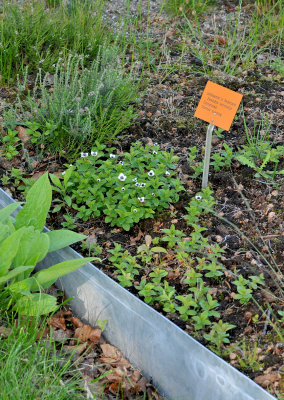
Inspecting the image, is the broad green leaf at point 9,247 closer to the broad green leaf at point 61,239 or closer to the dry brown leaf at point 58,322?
the broad green leaf at point 61,239

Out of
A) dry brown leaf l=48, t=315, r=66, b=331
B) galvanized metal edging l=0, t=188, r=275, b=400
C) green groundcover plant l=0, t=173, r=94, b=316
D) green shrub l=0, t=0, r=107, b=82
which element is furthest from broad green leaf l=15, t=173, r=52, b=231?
green shrub l=0, t=0, r=107, b=82

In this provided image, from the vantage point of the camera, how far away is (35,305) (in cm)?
193

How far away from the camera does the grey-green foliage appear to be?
9.31 feet

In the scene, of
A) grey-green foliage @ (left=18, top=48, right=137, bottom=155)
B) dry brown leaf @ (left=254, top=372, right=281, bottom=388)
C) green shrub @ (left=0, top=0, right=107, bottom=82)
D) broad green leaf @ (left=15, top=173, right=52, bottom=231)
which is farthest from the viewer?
green shrub @ (left=0, top=0, right=107, bottom=82)

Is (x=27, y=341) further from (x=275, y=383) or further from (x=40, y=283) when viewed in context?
(x=275, y=383)

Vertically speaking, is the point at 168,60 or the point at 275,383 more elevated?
the point at 168,60

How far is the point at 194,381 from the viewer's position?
1.75 metres

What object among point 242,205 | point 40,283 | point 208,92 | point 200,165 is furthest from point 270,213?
point 40,283

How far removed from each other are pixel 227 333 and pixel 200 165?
1089 millimetres

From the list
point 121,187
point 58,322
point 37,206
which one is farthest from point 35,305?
point 121,187

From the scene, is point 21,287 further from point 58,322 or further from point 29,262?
point 58,322

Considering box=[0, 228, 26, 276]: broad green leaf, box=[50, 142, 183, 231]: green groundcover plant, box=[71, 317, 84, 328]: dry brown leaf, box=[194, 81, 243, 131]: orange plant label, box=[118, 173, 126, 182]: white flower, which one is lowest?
box=[71, 317, 84, 328]: dry brown leaf

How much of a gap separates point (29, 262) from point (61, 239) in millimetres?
195

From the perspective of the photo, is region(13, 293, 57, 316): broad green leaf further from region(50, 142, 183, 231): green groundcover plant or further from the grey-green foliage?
the grey-green foliage
